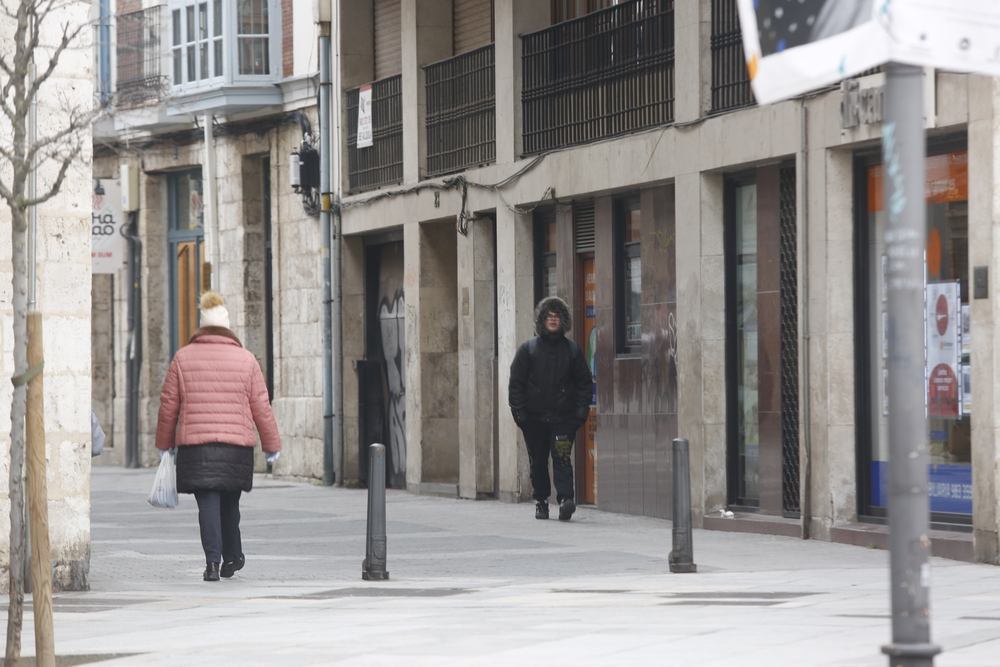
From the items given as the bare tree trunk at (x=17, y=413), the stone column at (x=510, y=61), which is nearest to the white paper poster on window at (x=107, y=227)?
the stone column at (x=510, y=61)

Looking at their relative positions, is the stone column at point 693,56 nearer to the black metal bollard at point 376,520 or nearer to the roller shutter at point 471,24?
the roller shutter at point 471,24

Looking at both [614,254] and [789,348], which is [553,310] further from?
[789,348]

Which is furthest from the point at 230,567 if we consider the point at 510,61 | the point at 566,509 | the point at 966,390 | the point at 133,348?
the point at 133,348

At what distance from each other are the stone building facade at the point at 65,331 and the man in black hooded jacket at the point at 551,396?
5.60 metres

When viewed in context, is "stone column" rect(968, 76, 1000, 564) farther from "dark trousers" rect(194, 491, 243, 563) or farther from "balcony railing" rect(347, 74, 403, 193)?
"balcony railing" rect(347, 74, 403, 193)

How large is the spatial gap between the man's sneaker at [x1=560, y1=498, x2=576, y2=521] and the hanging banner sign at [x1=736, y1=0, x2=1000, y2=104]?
10.7m

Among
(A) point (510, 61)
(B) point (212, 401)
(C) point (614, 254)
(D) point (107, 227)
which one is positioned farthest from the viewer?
(D) point (107, 227)

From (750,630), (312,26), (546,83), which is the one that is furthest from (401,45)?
(750,630)

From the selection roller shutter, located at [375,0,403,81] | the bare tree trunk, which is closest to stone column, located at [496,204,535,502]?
roller shutter, located at [375,0,403,81]

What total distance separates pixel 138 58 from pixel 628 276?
1205cm

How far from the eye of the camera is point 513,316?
17422 mm

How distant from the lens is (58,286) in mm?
10047

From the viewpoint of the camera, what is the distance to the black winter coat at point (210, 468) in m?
10.7

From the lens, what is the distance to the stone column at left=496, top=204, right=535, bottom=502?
682 inches
